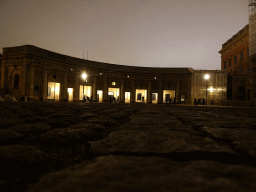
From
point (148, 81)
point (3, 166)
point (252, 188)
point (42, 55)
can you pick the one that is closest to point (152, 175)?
point (252, 188)

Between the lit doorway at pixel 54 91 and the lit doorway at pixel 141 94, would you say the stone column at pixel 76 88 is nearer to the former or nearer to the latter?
the lit doorway at pixel 54 91

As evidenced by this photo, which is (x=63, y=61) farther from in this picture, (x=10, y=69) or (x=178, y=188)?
(x=178, y=188)

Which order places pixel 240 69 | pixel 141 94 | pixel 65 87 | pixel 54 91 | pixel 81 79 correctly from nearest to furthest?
pixel 54 91
pixel 65 87
pixel 81 79
pixel 240 69
pixel 141 94

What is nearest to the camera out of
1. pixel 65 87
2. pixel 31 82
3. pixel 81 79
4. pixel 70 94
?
pixel 31 82

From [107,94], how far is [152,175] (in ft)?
98.8

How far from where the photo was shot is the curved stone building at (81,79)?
21.5 m

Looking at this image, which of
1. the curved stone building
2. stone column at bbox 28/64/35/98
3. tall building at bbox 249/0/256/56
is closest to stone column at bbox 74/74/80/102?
the curved stone building

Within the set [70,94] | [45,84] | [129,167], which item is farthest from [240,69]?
[129,167]

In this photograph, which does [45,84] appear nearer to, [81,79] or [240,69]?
[81,79]

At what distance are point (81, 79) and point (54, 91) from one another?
5203 millimetres

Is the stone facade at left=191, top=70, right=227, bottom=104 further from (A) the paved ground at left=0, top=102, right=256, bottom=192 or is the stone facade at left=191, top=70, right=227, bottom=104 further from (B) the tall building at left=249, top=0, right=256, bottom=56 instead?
(A) the paved ground at left=0, top=102, right=256, bottom=192

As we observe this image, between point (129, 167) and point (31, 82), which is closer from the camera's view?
point (129, 167)

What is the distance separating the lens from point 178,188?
0.49 metres

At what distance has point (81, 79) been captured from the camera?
2778 cm
